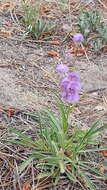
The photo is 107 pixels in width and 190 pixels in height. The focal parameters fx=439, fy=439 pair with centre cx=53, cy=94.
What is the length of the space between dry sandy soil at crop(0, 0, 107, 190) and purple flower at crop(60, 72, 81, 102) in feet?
1.46

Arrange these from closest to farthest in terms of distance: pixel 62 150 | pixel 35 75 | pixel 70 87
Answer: pixel 70 87, pixel 62 150, pixel 35 75

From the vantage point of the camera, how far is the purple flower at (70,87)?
198 cm

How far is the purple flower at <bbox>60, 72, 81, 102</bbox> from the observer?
1980mm

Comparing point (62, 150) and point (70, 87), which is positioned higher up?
point (70, 87)

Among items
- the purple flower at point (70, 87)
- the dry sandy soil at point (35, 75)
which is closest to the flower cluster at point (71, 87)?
the purple flower at point (70, 87)

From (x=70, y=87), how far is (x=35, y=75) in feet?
3.42

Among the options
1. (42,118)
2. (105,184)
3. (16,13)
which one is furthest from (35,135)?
(16,13)

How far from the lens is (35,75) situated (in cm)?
300

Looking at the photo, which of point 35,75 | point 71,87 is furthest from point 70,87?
point 35,75

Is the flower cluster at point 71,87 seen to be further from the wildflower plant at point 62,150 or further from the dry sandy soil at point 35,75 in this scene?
the dry sandy soil at point 35,75

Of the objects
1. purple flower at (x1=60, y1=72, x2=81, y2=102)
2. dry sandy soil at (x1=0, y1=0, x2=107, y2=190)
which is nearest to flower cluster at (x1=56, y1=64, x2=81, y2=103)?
purple flower at (x1=60, y1=72, x2=81, y2=102)

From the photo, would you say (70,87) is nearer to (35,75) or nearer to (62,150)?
(62,150)

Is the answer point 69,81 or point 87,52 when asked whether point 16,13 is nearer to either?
point 87,52

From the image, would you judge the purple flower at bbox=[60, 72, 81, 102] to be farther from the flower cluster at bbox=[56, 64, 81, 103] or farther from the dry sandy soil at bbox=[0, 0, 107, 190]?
the dry sandy soil at bbox=[0, 0, 107, 190]
